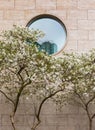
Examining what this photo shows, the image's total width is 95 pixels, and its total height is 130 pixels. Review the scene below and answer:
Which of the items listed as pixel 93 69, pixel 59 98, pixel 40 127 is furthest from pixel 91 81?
pixel 40 127

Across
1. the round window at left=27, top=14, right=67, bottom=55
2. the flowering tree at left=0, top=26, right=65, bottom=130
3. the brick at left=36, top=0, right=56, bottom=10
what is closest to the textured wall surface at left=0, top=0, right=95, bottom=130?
the brick at left=36, top=0, right=56, bottom=10

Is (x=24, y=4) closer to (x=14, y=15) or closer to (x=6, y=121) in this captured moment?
(x=14, y=15)

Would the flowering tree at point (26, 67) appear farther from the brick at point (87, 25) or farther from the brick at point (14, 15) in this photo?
the brick at point (87, 25)

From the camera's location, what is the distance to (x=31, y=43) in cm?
908

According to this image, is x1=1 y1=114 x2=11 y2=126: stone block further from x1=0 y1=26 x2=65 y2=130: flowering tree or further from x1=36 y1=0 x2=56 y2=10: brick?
x1=36 y1=0 x2=56 y2=10: brick

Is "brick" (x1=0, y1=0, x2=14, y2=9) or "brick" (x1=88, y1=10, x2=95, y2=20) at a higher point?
"brick" (x1=0, y1=0, x2=14, y2=9)

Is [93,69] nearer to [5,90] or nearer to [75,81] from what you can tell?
[75,81]

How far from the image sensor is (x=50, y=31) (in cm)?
1069

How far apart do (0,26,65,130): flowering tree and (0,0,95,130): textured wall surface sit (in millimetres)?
616

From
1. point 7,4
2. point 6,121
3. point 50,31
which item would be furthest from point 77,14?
point 6,121

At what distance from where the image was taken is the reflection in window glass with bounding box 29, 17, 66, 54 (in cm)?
1055

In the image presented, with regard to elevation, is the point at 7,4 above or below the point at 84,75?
above

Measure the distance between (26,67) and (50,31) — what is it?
1.91 meters

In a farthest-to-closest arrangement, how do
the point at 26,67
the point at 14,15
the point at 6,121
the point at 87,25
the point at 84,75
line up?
the point at 14,15 → the point at 87,25 → the point at 6,121 → the point at 84,75 → the point at 26,67
